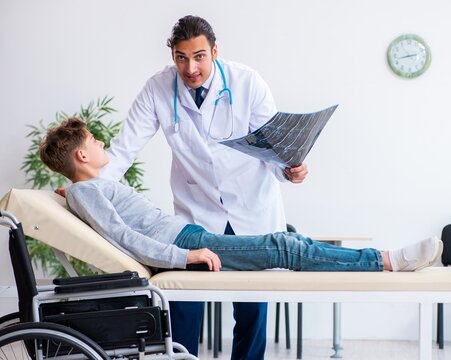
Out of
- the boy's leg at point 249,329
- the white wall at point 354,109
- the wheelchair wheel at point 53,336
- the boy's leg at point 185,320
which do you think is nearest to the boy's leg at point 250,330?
the boy's leg at point 249,329

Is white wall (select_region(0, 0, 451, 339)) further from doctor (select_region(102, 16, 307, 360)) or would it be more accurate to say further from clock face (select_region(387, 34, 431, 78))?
doctor (select_region(102, 16, 307, 360))

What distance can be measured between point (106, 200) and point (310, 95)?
290cm

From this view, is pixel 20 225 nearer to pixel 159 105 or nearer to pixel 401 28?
pixel 159 105

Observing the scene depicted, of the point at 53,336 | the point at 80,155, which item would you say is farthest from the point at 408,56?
the point at 53,336

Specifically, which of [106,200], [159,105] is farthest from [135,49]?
[106,200]

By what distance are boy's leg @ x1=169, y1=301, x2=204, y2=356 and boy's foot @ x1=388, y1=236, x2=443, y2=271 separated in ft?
2.27

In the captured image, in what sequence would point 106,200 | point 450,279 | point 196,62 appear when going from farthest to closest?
point 196,62
point 106,200
point 450,279

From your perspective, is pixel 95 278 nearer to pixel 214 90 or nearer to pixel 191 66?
pixel 191 66

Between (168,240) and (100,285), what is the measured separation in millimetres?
546

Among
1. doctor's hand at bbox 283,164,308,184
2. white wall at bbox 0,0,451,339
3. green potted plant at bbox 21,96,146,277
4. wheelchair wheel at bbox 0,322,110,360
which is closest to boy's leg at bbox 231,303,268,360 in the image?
doctor's hand at bbox 283,164,308,184

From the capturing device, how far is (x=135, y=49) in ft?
18.1

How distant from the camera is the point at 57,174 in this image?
5359mm

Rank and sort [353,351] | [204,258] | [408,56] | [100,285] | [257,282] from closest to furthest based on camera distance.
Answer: [100,285]
[257,282]
[204,258]
[353,351]
[408,56]

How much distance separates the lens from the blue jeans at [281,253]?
2629mm
